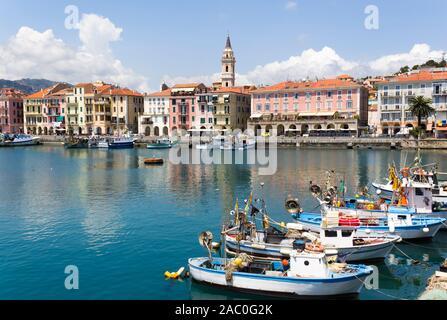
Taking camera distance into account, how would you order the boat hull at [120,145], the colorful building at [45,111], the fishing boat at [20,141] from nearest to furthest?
1. the boat hull at [120,145]
2. the fishing boat at [20,141]
3. the colorful building at [45,111]

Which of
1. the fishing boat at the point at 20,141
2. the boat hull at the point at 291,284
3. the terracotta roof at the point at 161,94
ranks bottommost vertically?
the boat hull at the point at 291,284

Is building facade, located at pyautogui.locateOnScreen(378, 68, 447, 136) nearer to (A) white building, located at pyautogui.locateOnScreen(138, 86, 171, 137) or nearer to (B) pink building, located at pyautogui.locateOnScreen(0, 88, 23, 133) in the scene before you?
(A) white building, located at pyautogui.locateOnScreen(138, 86, 171, 137)

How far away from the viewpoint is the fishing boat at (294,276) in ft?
66.6

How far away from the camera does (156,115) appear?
13675 centimetres

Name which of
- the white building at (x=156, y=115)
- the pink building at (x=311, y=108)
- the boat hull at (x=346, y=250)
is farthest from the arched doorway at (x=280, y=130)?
the boat hull at (x=346, y=250)

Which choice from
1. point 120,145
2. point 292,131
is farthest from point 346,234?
point 120,145

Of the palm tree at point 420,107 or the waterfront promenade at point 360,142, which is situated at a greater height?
the palm tree at point 420,107

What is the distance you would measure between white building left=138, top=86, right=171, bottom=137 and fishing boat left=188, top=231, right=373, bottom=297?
381 feet

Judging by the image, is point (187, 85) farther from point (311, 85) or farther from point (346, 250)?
point (346, 250)

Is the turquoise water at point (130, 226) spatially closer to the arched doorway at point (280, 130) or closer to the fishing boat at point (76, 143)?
the fishing boat at point (76, 143)

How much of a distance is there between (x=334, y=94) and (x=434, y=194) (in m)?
79.5

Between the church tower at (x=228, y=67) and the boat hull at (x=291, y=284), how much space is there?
12347cm

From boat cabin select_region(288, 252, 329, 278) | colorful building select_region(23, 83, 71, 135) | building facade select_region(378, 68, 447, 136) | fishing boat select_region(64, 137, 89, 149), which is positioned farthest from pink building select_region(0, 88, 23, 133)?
boat cabin select_region(288, 252, 329, 278)

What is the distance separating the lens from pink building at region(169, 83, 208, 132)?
5207 inches
